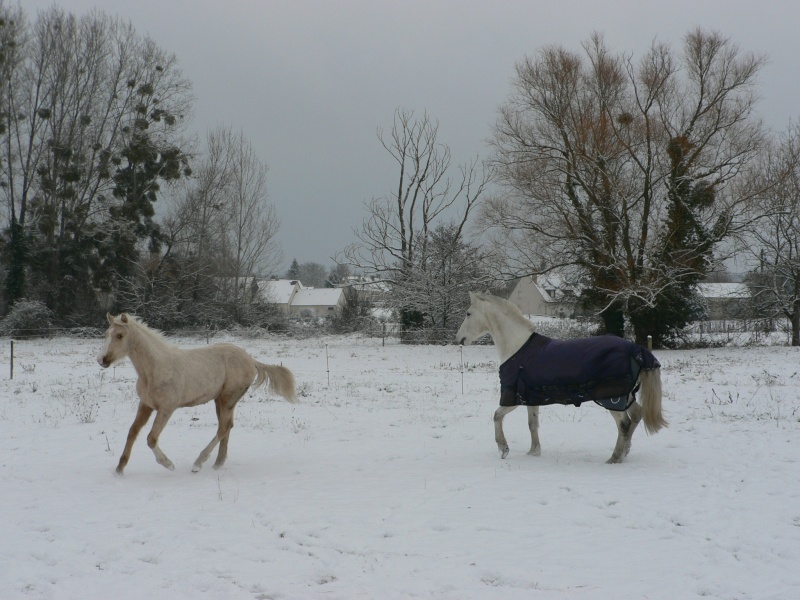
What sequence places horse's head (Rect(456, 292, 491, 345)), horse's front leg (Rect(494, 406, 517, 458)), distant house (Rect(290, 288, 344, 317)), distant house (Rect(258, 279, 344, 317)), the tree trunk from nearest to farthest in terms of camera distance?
horse's front leg (Rect(494, 406, 517, 458)), horse's head (Rect(456, 292, 491, 345)), the tree trunk, distant house (Rect(258, 279, 344, 317)), distant house (Rect(290, 288, 344, 317))

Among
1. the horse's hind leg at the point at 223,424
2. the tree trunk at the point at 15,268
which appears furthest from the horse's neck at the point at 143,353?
the tree trunk at the point at 15,268

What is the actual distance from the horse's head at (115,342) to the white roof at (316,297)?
69145 mm

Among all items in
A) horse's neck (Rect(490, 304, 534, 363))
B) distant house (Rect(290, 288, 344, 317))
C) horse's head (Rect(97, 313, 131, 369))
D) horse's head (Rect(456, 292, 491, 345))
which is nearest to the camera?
horse's head (Rect(97, 313, 131, 369))

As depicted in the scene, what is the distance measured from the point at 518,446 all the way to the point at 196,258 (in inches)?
1278

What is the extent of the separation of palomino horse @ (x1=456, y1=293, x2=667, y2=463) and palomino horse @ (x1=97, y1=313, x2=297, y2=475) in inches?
126

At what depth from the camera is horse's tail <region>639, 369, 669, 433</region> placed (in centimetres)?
688

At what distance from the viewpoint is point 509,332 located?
7590 millimetres

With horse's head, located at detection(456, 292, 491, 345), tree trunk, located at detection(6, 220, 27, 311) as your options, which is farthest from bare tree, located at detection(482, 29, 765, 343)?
tree trunk, located at detection(6, 220, 27, 311)

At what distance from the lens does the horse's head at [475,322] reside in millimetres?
7986

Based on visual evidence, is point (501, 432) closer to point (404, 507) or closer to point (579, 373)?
point (579, 373)

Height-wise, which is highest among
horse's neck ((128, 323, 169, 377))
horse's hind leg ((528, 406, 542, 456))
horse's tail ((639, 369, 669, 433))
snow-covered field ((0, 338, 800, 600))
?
horse's neck ((128, 323, 169, 377))

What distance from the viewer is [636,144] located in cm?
2403

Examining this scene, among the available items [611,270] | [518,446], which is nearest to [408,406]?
[518,446]

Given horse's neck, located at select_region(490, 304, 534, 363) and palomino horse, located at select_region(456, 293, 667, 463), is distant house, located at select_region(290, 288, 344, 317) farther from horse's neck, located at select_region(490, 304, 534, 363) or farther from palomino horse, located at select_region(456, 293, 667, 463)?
palomino horse, located at select_region(456, 293, 667, 463)
